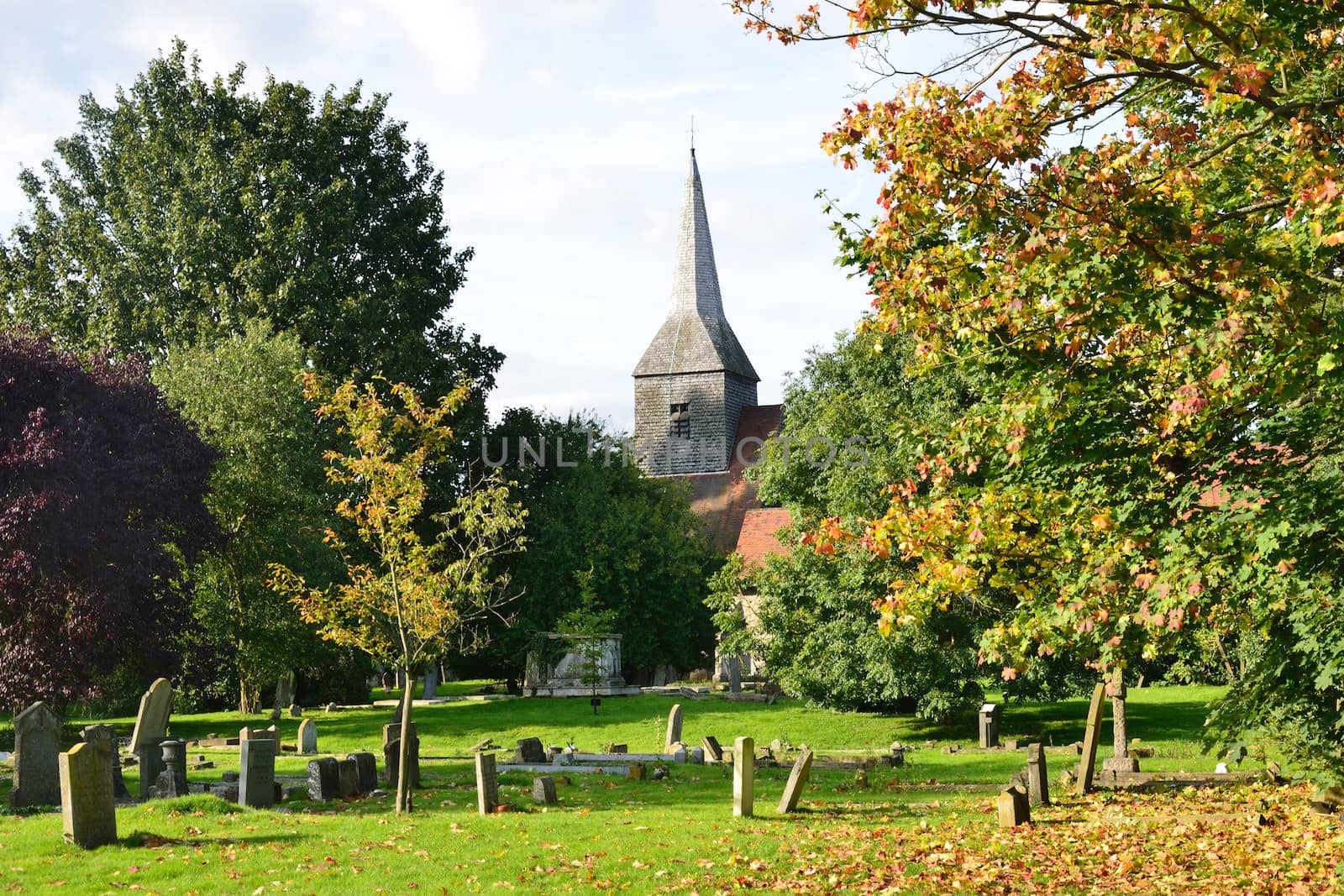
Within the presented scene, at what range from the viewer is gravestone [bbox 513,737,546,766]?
23994mm

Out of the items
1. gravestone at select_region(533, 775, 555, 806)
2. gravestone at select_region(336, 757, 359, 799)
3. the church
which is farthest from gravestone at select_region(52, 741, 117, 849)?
the church

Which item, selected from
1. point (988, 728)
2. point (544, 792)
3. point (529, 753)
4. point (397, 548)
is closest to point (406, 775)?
point (544, 792)

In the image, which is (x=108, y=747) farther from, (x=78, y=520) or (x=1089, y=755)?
(x=1089, y=755)

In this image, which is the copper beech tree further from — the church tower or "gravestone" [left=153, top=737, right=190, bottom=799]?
the church tower

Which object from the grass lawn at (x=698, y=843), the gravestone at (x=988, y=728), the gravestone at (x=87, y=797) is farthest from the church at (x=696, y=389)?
the gravestone at (x=87, y=797)

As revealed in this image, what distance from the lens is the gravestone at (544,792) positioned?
1769 centimetres

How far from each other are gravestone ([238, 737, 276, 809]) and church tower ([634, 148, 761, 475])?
52.5 meters

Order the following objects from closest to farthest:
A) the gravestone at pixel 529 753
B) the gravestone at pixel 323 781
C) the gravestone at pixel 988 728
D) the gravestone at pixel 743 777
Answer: the gravestone at pixel 743 777
the gravestone at pixel 323 781
the gravestone at pixel 529 753
the gravestone at pixel 988 728

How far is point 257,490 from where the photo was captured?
3438cm

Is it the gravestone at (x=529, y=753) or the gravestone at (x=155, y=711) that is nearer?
the gravestone at (x=155, y=711)

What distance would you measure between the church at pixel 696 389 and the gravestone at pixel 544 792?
162ft

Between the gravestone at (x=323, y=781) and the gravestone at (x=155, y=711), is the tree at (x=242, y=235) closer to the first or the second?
the gravestone at (x=155, y=711)

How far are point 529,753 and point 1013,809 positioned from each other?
468 inches

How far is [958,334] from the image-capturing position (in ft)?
33.5
